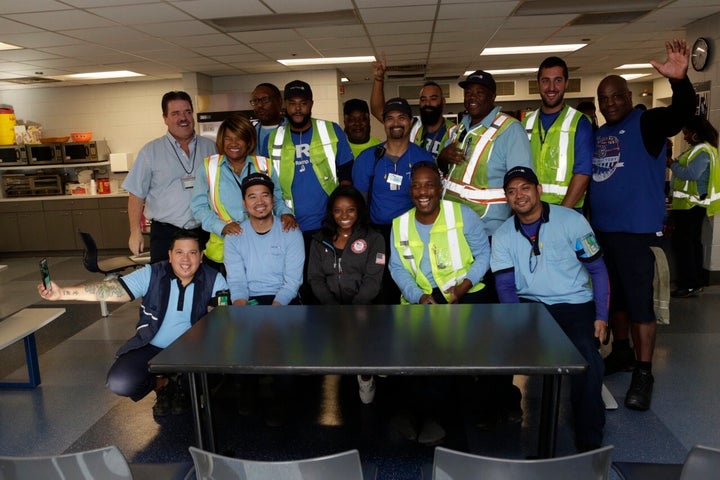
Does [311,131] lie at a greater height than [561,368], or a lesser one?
greater

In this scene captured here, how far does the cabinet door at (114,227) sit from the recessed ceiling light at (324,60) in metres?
3.39

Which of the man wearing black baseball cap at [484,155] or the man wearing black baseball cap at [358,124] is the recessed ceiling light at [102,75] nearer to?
the man wearing black baseball cap at [358,124]

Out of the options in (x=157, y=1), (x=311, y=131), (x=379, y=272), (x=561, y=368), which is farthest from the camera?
(x=157, y=1)

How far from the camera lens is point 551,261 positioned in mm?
2760

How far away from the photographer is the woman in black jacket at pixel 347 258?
3.07 meters

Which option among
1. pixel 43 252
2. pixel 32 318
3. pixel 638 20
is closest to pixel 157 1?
pixel 32 318

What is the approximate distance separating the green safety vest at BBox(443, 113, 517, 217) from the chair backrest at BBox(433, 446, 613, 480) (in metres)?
2.09

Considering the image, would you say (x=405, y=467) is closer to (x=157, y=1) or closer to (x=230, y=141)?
(x=230, y=141)

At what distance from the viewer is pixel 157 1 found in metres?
4.36

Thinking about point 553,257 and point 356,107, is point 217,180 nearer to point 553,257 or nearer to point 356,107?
point 356,107

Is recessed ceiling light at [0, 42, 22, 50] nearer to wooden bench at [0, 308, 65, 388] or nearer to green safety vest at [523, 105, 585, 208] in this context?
wooden bench at [0, 308, 65, 388]

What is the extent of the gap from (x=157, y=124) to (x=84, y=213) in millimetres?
1893

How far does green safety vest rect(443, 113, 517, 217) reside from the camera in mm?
3145

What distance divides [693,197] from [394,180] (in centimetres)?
359
